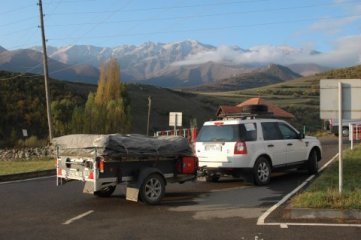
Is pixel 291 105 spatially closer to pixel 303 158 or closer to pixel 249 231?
pixel 303 158

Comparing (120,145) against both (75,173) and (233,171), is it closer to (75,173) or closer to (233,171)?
(75,173)

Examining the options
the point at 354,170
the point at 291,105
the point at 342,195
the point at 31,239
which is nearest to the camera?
the point at 31,239

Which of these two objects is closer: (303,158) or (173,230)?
(173,230)

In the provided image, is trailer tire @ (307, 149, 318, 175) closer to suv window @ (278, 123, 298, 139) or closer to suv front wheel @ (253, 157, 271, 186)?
suv window @ (278, 123, 298, 139)

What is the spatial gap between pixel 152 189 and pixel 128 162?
2.48ft

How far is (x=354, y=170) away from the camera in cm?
1491

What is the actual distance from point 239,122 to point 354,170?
12.5ft

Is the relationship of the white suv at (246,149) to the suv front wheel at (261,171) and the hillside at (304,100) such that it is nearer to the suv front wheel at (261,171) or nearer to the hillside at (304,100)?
the suv front wheel at (261,171)

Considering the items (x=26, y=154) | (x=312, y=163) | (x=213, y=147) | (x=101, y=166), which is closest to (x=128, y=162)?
(x=101, y=166)

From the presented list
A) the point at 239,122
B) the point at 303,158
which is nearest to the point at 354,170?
the point at 303,158

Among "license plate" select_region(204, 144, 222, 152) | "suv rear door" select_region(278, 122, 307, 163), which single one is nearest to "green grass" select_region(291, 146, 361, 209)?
"suv rear door" select_region(278, 122, 307, 163)

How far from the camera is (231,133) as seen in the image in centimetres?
1369

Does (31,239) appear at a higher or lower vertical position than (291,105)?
lower

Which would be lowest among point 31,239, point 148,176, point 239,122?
point 31,239
